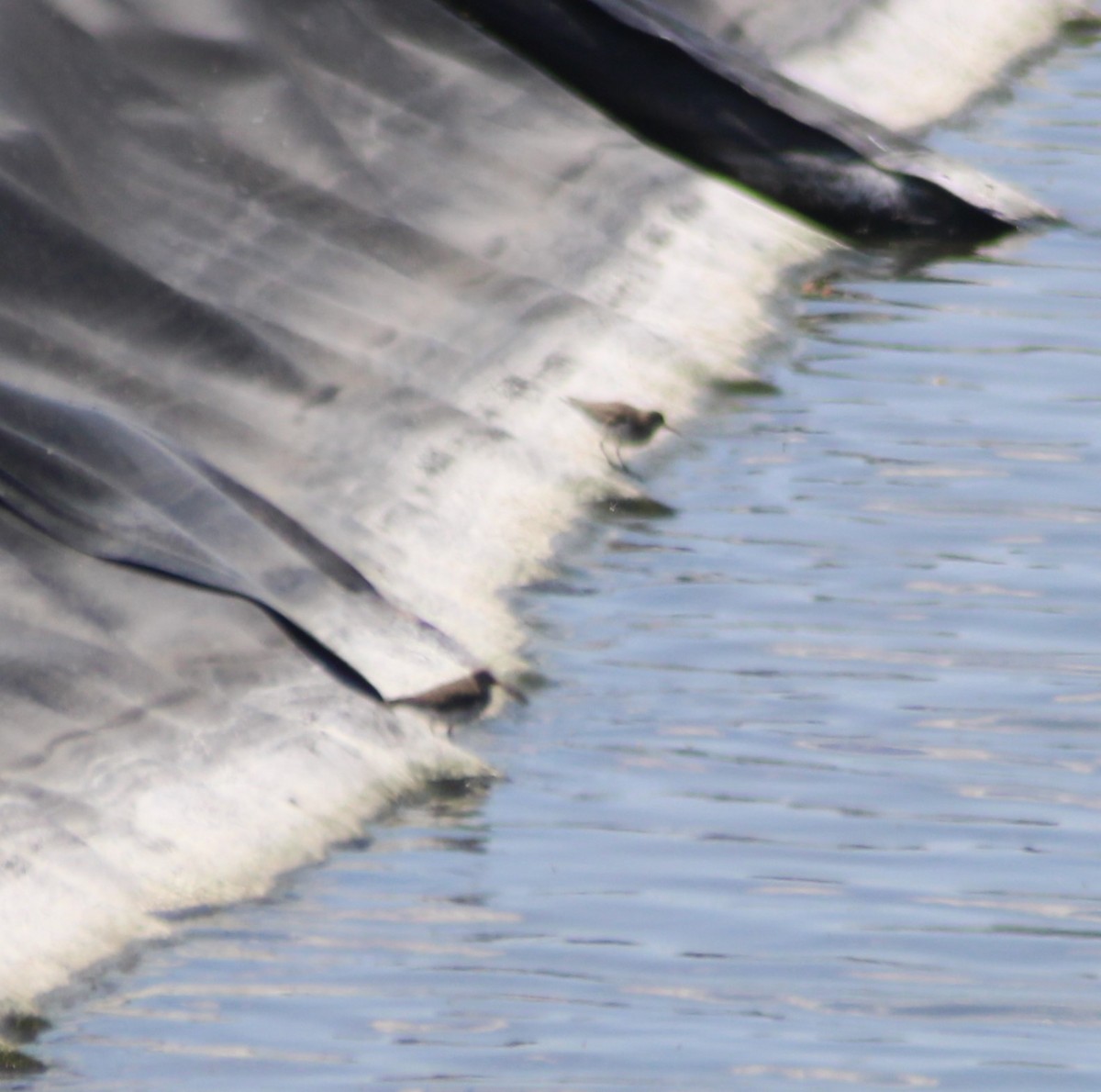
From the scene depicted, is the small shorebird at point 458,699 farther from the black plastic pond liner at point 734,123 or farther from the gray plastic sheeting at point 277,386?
the black plastic pond liner at point 734,123

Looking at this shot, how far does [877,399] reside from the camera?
835cm

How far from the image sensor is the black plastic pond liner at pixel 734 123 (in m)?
10.0

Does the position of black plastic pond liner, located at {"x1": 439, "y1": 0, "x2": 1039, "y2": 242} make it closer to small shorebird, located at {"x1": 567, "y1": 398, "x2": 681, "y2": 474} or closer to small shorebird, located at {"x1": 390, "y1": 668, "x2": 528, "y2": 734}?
small shorebird, located at {"x1": 567, "y1": 398, "x2": 681, "y2": 474}

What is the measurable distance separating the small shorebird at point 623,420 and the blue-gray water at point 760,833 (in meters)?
0.11

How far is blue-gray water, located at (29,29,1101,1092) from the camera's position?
4.85m

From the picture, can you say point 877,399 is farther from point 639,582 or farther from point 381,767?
point 381,767

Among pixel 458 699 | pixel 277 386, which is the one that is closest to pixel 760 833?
pixel 458 699

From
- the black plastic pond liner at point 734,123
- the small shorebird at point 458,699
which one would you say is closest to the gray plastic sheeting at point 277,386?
the small shorebird at point 458,699

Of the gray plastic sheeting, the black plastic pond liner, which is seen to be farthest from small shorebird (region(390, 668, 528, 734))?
the black plastic pond liner

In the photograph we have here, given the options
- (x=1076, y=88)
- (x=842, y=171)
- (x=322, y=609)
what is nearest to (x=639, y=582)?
(x=322, y=609)

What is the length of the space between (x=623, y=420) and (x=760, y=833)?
2.62 meters

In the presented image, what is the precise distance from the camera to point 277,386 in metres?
7.78

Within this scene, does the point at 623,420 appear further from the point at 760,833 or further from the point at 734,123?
the point at 760,833

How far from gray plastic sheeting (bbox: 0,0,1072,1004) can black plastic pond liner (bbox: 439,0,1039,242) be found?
0.17 metres
